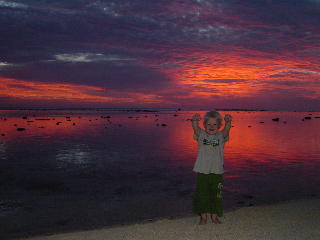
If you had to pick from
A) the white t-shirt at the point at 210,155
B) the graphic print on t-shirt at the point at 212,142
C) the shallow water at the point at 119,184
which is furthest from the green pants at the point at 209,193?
the shallow water at the point at 119,184

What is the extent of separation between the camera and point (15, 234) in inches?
322

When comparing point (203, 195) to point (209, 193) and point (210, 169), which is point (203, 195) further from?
point (210, 169)

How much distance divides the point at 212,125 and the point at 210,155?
659mm

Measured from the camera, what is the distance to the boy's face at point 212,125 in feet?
21.9

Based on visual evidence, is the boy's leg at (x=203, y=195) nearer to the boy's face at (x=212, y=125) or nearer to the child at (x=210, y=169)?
the child at (x=210, y=169)

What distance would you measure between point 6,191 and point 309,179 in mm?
13276

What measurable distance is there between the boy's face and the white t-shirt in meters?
0.11

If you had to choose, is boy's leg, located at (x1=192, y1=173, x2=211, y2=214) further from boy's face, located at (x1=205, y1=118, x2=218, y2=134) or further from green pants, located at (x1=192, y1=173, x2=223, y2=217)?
boy's face, located at (x1=205, y1=118, x2=218, y2=134)

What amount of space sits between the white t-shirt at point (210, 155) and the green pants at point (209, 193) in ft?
0.45

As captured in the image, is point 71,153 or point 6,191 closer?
point 6,191

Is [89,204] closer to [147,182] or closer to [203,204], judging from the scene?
[147,182]

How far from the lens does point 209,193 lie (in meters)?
6.70

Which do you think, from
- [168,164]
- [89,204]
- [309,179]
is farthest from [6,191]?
[309,179]

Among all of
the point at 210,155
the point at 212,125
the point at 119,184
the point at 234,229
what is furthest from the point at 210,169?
the point at 119,184
